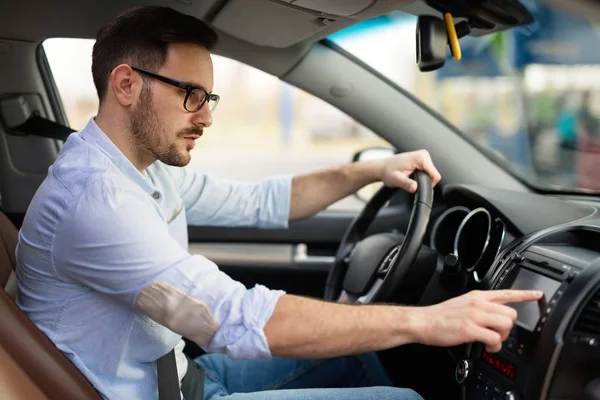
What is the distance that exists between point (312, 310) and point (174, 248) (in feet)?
0.91

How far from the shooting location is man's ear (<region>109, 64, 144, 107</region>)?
1.58 metres

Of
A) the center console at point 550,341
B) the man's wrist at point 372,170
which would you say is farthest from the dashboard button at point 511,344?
the man's wrist at point 372,170

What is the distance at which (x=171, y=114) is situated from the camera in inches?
64.0

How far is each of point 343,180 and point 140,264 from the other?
1.01m

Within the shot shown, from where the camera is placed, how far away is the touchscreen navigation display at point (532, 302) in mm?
1521

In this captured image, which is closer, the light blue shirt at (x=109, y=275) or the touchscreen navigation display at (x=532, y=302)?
the light blue shirt at (x=109, y=275)

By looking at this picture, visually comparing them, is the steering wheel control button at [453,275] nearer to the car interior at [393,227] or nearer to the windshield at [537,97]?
the car interior at [393,227]

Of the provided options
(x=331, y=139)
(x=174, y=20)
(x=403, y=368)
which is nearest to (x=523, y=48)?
(x=331, y=139)

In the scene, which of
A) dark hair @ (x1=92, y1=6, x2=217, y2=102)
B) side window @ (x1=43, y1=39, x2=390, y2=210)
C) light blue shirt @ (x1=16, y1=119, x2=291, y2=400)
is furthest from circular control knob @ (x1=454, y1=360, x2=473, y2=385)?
side window @ (x1=43, y1=39, x2=390, y2=210)

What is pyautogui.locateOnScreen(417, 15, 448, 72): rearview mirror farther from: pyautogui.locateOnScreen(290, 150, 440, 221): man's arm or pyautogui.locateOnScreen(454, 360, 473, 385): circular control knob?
pyautogui.locateOnScreen(454, 360, 473, 385): circular control knob

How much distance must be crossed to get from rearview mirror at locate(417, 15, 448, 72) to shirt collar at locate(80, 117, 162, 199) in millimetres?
762

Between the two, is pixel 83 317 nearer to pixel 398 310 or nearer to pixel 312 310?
pixel 312 310

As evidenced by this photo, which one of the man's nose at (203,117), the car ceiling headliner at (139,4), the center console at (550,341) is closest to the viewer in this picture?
the center console at (550,341)

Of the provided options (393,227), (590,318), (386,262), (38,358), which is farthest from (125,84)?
(393,227)
